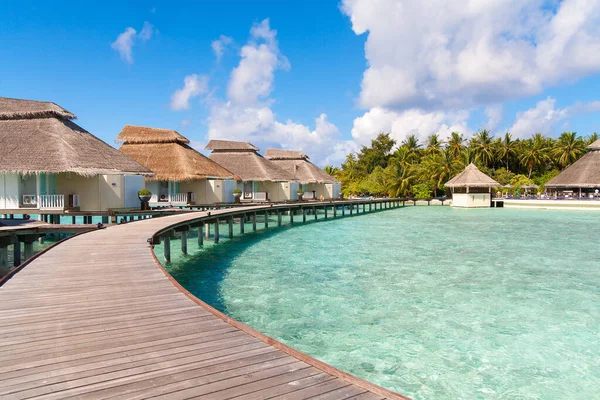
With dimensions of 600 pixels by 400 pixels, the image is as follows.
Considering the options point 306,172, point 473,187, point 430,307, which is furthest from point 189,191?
point 473,187

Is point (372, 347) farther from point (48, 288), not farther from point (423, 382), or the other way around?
→ point (48, 288)

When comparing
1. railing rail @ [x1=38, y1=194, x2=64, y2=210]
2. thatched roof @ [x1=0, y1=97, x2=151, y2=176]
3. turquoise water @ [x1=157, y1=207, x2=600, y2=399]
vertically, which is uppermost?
thatched roof @ [x1=0, y1=97, x2=151, y2=176]

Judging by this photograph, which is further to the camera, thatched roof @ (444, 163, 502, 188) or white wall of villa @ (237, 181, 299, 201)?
thatched roof @ (444, 163, 502, 188)

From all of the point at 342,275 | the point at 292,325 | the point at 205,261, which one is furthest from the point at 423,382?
the point at 205,261

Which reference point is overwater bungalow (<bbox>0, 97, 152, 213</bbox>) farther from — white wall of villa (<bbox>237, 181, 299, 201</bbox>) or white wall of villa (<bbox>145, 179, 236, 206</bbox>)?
white wall of villa (<bbox>237, 181, 299, 201</bbox>)

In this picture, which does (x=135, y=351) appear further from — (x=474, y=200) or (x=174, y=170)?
(x=474, y=200)

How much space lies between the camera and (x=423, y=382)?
196 inches

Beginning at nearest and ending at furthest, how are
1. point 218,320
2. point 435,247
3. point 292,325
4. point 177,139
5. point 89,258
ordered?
point 218,320 → point 292,325 → point 89,258 → point 435,247 → point 177,139

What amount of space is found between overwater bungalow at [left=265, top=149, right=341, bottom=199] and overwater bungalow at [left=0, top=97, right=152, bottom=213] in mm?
20226

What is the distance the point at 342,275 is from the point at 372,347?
4.55 metres

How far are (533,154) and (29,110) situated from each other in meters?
47.6

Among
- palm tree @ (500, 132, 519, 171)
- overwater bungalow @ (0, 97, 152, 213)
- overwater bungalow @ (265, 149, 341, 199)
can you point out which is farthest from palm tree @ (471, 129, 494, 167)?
overwater bungalow @ (0, 97, 152, 213)

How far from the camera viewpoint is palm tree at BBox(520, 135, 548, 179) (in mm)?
47500

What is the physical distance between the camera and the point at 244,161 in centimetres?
3175
